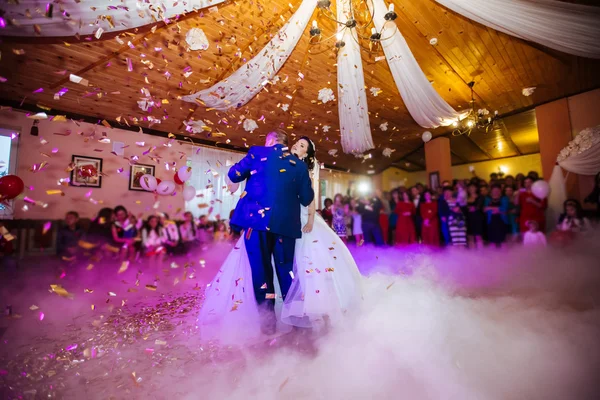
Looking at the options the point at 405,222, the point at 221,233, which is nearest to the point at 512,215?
the point at 405,222

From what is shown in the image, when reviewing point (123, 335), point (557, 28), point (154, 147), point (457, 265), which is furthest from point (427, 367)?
point (154, 147)

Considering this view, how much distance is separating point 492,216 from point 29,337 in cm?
557

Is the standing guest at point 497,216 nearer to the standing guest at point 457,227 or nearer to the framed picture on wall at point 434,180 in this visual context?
the standing guest at point 457,227

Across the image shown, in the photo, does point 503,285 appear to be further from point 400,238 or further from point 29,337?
point 29,337

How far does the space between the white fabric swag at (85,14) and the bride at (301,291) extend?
6.33ft

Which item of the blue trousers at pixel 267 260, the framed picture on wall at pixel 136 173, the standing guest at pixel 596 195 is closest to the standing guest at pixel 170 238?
the framed picture on wall at pixel 136 173

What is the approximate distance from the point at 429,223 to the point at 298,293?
13.0ft

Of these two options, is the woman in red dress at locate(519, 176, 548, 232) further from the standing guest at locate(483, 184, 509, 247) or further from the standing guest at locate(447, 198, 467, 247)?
the standing guest at locate(447, 198, 467, 247)

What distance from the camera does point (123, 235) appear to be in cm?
509

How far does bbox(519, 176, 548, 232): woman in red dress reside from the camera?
4301mm

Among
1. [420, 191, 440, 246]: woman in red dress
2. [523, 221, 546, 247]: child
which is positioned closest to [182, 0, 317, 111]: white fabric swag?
[420, 191, 440, 246]: woman in red dress

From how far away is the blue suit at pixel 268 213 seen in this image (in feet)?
5.65

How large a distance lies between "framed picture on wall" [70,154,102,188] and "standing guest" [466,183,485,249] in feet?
22.9

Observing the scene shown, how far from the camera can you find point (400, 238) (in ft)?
17.3
